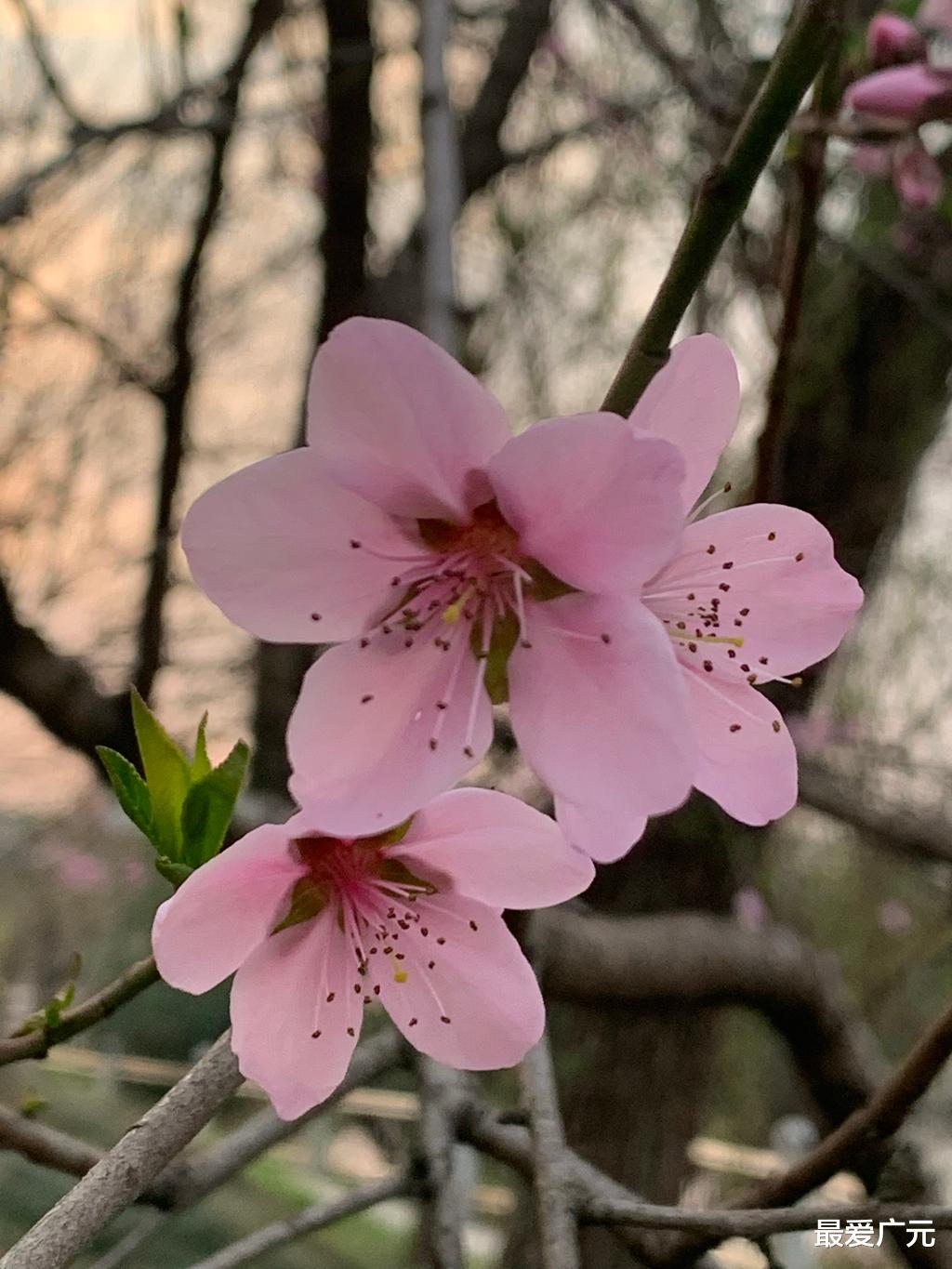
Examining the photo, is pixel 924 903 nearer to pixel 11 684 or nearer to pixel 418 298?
pixel 418 298

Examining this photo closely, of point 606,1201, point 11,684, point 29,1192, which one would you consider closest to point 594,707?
point 606,1201

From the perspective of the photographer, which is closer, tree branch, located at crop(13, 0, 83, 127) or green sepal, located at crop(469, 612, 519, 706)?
green sepal, located at crop(469, 612, 519, 706)

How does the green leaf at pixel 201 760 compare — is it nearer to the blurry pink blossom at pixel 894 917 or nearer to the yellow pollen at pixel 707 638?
the yellow pollen at pixel 707 638

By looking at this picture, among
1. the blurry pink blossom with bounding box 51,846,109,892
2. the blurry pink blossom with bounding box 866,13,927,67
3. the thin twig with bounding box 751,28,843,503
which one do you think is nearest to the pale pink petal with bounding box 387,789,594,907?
the thin twig with bounding box 751,28,843,503

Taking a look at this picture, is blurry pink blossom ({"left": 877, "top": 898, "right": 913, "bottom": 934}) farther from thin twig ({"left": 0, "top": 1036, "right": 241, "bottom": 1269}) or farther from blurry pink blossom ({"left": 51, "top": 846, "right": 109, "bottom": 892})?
thin twig ({"left": 0, "top": 1036, "right": 241, "bottom": 1269})

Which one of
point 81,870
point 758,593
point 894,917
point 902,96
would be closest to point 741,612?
point 758,593

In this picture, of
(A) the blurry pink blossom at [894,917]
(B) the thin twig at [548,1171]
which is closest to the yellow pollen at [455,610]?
(B) the thin twig at [548,1171]

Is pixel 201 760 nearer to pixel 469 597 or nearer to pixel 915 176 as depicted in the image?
pixel 469 597
